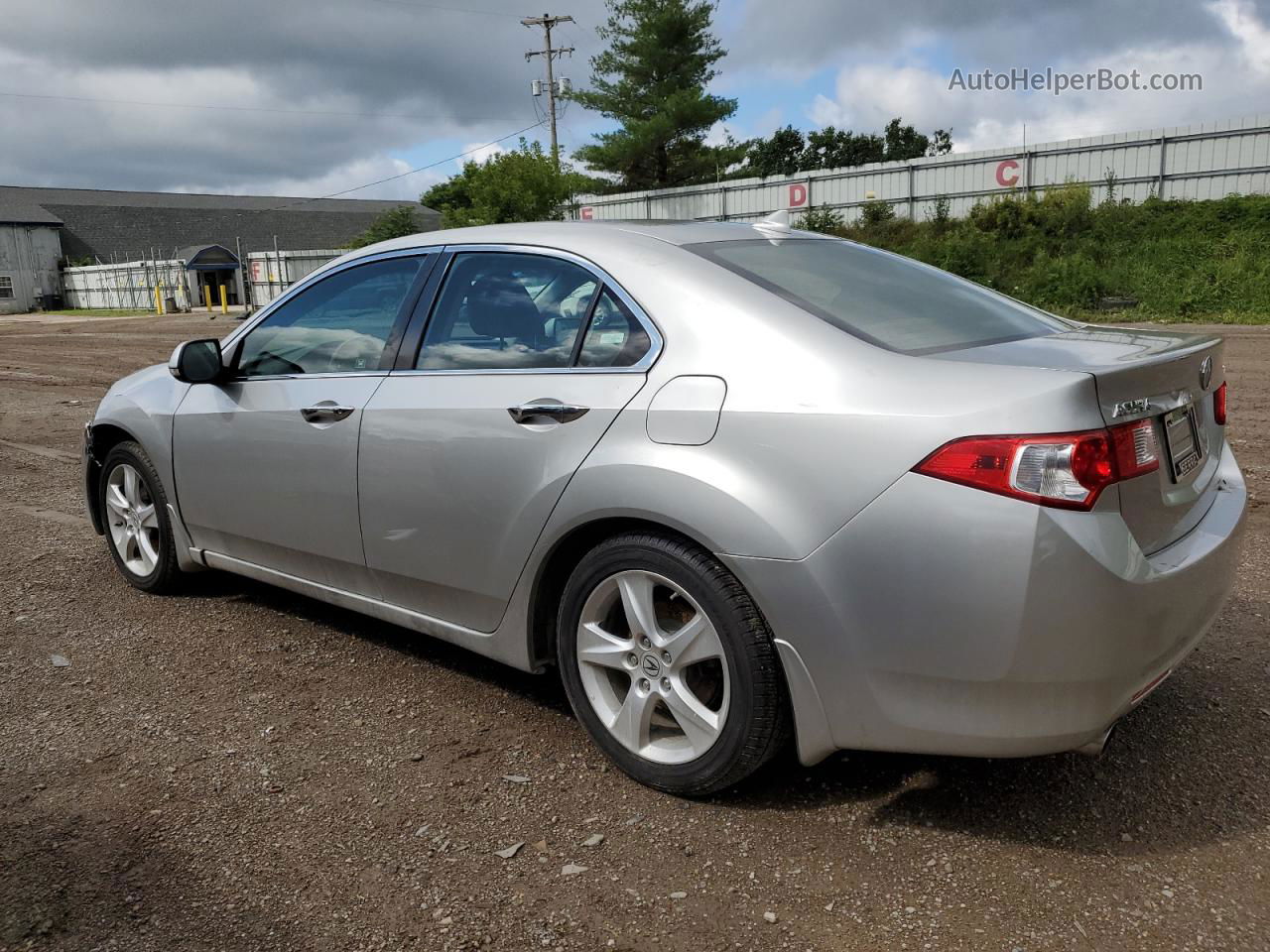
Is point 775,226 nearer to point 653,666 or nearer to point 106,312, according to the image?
point 653,666

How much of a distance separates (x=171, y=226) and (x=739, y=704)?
80704mm

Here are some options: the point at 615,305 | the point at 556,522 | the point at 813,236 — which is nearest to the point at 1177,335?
the point at 813,236

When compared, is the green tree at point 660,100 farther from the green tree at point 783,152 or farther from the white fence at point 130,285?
the green tree at point 783,152

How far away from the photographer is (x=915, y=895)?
250 centimetres

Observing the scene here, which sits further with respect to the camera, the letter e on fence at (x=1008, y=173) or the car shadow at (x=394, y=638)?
the letter e on fence at (x=1008, y=173)

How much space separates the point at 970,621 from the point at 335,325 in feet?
8.67

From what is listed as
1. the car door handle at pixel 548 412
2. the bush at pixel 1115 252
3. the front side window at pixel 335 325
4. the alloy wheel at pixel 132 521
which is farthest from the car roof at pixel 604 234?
the bush at pixel 1115 252

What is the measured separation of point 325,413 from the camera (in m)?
3.73

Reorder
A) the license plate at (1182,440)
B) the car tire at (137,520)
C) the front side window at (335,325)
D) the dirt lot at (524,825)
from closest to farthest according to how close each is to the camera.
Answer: the dirt lot at (524,825) → the license plate at (1182,440) → the front side window at (335,325) → the car tire at (137,520)

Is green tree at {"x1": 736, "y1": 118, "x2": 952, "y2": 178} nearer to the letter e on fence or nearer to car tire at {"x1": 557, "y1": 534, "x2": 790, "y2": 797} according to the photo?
the letter e on fence

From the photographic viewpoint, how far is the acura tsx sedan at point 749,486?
7.79 feet

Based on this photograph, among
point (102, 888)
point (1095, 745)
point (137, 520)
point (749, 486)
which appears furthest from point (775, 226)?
point (137, 520)

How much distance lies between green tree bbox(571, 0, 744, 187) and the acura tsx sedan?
42.8 meters

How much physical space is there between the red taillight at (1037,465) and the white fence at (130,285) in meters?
51.5
